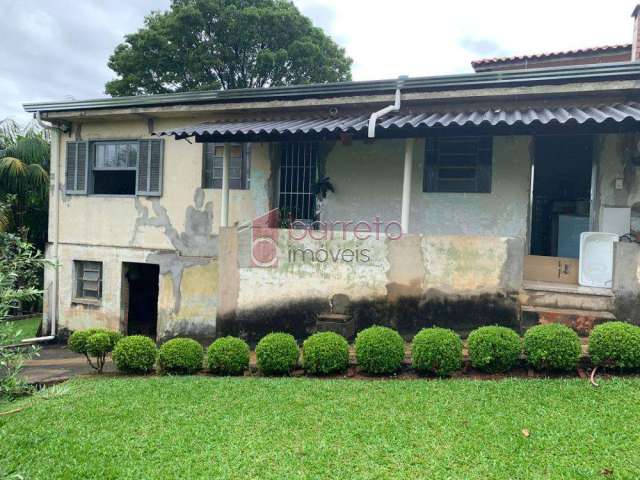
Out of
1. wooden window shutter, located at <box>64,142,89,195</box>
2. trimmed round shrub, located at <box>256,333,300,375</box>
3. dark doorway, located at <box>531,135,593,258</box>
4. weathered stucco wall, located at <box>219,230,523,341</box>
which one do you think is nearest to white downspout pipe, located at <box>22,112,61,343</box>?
wooden window shutter, located at <box>64,142,89,195</box>

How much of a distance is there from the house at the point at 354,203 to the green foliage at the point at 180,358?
1.07m

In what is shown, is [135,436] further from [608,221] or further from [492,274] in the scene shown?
[608,221]

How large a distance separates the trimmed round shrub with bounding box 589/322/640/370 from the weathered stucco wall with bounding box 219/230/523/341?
121 cm

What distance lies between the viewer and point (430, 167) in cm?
838

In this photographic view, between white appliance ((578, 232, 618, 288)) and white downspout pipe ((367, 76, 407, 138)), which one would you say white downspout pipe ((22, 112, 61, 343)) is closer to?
white downspout pipe ((367, 76, 407, 138))

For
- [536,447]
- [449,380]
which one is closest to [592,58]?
[449,380]

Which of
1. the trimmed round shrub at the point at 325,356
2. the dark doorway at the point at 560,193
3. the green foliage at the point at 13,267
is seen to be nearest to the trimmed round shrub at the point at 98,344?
the trimmed round shrub at the point at 325,356

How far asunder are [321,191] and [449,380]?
4.71 metres

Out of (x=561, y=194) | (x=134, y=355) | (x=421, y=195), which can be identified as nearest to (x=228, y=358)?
(x=134, y=355)

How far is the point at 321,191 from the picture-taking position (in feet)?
29.5

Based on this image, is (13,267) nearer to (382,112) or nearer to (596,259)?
(382,112)

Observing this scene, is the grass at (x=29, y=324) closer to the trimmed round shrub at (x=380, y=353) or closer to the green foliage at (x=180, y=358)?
the green foliage at (x=180, y=358)

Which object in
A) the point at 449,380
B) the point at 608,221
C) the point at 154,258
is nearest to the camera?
the point at 449,380

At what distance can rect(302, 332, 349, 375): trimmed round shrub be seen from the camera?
18.9ft
